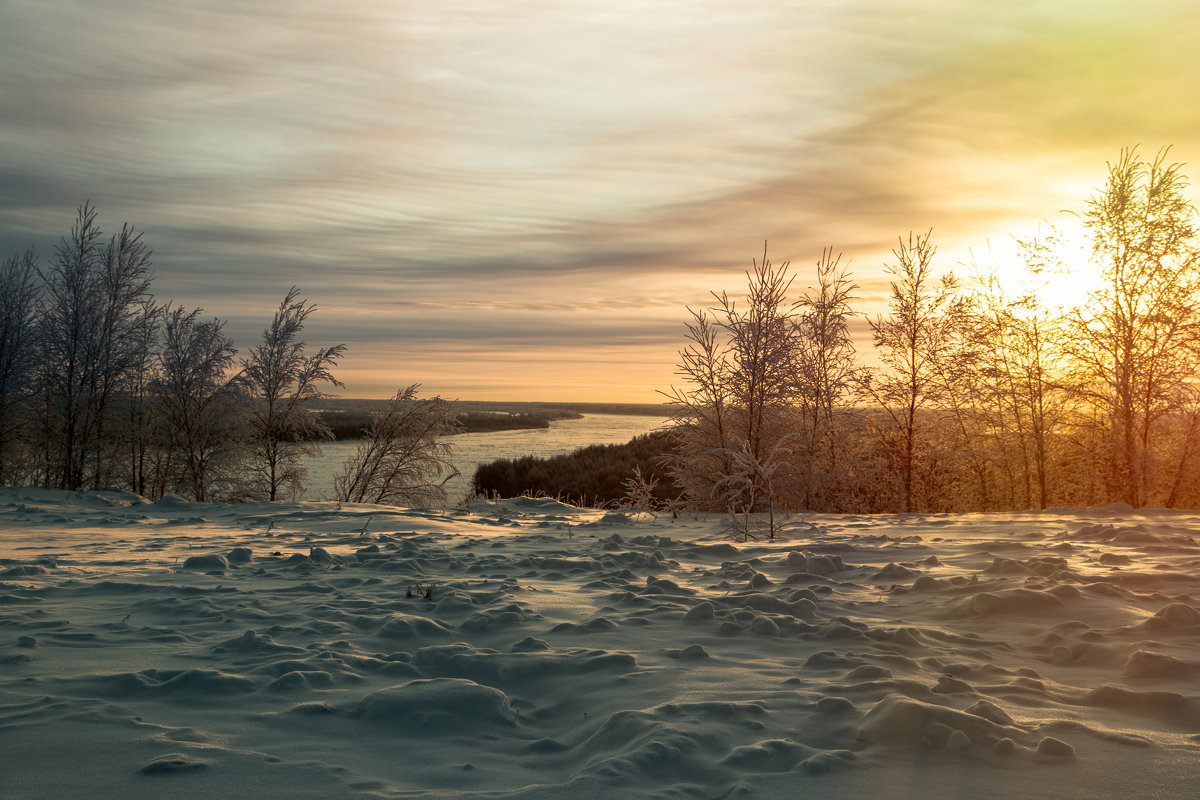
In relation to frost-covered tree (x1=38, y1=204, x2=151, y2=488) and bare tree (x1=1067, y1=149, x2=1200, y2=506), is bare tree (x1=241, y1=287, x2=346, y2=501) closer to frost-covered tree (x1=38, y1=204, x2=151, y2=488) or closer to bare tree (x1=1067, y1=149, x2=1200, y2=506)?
frost-covered tree (x1=38, y1=204, x2=151, y2=488)

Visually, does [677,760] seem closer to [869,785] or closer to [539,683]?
[869,785]

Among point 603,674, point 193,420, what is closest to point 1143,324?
point 603,674

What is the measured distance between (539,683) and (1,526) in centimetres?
734

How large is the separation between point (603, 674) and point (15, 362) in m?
22.6

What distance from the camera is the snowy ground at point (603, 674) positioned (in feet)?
7.39

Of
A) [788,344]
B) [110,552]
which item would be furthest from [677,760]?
[788,344]

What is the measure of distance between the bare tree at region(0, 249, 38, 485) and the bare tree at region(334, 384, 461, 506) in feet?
27.5

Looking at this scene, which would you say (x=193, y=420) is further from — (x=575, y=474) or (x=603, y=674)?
(x=603, y=674)

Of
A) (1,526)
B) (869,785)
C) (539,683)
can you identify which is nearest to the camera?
(869,785)

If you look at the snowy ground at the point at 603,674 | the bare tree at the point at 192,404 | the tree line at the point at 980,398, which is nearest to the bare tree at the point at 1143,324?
the tree line at the point at 980,398

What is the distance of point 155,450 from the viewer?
867 inches

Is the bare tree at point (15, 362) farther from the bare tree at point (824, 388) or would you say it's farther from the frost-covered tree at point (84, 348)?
the bare tree at point (824, 388)

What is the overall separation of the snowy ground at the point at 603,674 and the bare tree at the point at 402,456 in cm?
1520

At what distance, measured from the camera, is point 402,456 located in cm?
2156
